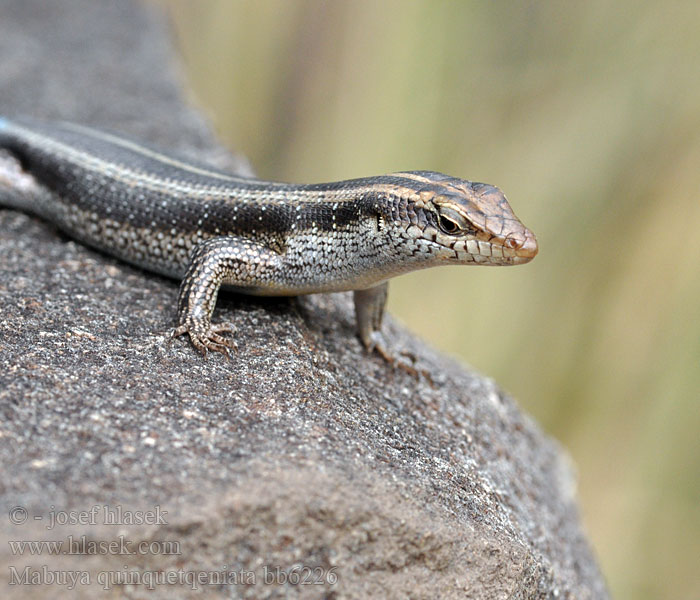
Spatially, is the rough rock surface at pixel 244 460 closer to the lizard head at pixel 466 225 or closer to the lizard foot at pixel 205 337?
the lizard foot at pixel 205 337

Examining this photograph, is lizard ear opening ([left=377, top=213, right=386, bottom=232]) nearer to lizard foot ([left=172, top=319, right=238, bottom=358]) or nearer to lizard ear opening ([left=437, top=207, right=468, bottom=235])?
lizard ear opening ([left=437, top=207, right=468, bottom=235])

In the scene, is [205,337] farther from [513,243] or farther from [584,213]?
[584,213]

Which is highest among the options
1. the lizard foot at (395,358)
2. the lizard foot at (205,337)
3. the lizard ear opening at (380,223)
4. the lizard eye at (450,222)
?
the lizard eye at (450,222)

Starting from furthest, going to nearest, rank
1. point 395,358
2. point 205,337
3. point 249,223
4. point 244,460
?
point 395,358, point 249,223, point 205,337, point 244,460

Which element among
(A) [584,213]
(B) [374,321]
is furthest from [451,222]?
(A) [584,213]

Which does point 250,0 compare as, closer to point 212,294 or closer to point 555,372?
point 555,372

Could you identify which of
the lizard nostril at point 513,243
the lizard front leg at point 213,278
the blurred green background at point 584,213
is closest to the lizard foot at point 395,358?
the lizard front leg at point 213,278

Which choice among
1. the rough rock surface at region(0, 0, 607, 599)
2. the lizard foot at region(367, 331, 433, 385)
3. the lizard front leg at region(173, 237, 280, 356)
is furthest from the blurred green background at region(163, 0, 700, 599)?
the lizard front leg at region(173, 237, 280, 356)
